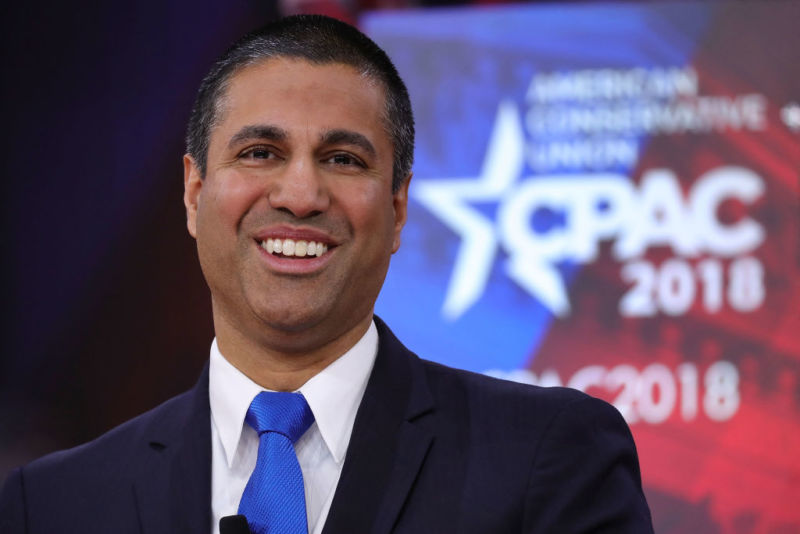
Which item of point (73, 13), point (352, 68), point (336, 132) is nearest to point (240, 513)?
point (336, 132)

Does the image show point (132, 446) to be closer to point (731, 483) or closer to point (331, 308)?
point (331, 308)

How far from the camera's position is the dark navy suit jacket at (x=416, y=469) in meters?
1.59

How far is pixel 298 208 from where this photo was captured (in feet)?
5.53

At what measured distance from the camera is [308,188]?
1683 mm

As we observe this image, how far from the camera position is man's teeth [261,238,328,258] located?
1.70 m

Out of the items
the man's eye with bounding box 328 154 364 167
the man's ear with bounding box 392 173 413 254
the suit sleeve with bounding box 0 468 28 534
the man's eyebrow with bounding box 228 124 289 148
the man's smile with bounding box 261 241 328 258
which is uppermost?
the man's eyebrow with bounding box 228 124 289 148

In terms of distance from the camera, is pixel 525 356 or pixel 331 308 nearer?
pixel 331 308

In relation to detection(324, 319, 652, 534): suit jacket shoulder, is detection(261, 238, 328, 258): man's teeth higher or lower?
higher

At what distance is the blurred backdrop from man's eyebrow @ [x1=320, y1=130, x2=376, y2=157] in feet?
6.88

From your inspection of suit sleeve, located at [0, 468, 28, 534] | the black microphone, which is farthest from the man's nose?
suit sleeve, located at [0, 468, 28, 534]

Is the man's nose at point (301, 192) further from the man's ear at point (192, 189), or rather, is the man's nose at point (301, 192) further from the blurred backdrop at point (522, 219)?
the blurred backdrop at point (522, 219)

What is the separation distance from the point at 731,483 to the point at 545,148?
1318mm

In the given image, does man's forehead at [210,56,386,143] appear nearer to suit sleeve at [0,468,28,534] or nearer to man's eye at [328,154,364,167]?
man's eye at [328,154,364,167]

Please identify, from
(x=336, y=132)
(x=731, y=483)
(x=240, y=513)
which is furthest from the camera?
(x=731, y=483)
